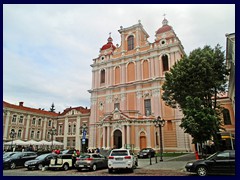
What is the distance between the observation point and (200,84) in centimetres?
1920

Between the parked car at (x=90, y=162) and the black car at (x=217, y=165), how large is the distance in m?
6.99

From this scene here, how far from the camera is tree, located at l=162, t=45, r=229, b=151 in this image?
17.3 meters

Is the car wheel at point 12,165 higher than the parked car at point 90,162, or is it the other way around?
the parked car at point 90,162

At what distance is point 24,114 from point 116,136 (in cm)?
2527

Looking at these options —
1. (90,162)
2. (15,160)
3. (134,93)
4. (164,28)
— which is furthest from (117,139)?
(164,28)

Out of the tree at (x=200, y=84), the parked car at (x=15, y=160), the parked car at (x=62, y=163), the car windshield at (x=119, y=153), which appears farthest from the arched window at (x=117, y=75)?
the car windshield at (x=119, y=153)

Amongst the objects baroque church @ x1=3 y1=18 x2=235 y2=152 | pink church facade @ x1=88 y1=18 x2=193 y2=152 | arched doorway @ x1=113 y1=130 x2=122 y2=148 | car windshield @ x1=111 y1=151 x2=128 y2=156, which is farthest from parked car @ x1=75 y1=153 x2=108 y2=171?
arched doorway @ x1=113 y1=130 x2=122 y2=148

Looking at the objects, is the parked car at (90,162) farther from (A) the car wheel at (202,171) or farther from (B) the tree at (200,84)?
(B) the tree at (200,84)

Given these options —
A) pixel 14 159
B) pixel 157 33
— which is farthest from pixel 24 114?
pixel 157 33

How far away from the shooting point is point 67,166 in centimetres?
1571

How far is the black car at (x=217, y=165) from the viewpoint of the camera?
11.2m

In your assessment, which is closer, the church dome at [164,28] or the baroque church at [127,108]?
the baroque church at [127,108]

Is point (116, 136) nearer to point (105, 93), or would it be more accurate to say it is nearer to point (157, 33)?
point (105, 93)

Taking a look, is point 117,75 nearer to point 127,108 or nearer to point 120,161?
point 127,108
